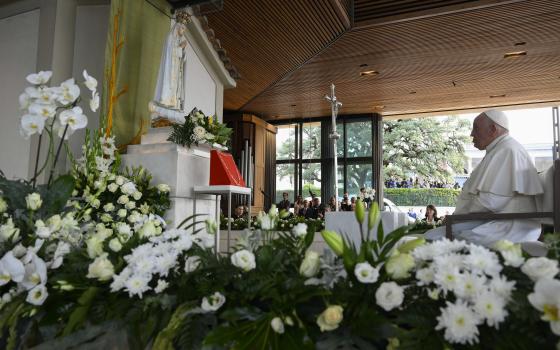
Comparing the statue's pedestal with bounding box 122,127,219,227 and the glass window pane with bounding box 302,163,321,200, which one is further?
the glass window pane with bounding box 302,163,321,200

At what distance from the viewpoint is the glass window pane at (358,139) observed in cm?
1454

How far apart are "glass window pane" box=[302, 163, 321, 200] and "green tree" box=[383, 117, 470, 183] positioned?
25.0 ft

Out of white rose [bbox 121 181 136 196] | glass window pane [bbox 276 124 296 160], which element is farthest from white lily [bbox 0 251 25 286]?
glass window pane [bbox 276 124 296 160]

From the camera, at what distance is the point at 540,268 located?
721 mm

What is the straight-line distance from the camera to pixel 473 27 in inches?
305

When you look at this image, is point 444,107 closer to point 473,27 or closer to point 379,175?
point 379,175

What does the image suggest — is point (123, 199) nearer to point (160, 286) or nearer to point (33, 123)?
point (33, 123)

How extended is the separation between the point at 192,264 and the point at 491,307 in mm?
572

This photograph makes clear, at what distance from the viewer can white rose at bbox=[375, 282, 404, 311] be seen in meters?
0.74

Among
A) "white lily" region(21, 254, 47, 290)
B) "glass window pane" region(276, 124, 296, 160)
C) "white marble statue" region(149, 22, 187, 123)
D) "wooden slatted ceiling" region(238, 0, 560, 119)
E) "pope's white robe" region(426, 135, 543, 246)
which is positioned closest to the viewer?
"white lily" region(21, 254, 47, 290)

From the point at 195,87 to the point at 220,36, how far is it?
4.34 ft

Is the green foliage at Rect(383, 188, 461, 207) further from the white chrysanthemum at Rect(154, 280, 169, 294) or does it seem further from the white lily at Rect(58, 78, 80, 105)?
the white chrysanthemum at Rect(154, 280, 169, 294)

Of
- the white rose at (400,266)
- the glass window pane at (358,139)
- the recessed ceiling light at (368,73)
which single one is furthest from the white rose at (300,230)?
the glass window pane at (358,139)

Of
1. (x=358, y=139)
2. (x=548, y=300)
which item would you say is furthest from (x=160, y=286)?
(x=358, y=139)
